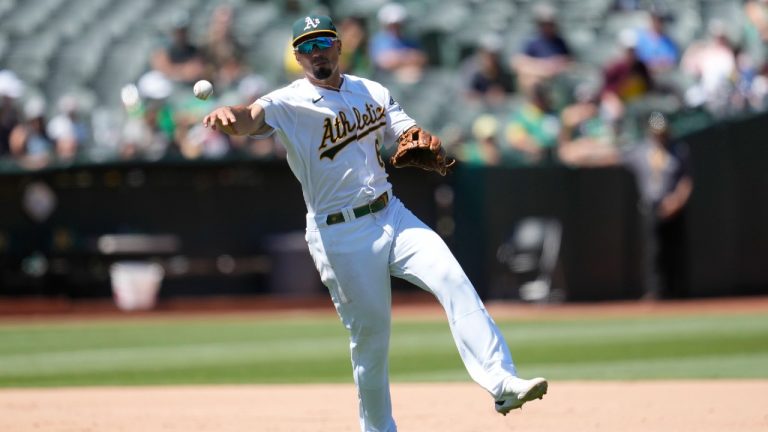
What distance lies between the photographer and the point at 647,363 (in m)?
10.4

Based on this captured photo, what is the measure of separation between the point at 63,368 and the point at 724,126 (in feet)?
26.2

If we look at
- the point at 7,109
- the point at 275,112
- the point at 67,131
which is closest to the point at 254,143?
the point at 67,131

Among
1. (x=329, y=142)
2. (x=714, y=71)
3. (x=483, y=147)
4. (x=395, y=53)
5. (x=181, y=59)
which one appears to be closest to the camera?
(x=329, y=142)

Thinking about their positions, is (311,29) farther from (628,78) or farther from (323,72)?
(628,78)

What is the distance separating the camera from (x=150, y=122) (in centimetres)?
1658

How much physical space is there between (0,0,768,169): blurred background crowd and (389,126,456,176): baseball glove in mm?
9272

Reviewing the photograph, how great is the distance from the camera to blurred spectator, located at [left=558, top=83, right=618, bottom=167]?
15.8 meters

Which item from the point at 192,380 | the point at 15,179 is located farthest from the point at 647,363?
the point at 15,179

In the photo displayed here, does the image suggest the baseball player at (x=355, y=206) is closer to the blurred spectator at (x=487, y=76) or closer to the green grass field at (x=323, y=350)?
the green grass field at (x=323, y=350)

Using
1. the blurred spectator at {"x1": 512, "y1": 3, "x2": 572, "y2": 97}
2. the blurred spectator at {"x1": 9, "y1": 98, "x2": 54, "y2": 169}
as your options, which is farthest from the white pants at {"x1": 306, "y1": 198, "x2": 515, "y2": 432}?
the blurred spectator at {"x1": 512, "y1": 3, "x2": 572, "y2": 97}

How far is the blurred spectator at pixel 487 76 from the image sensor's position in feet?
56.2

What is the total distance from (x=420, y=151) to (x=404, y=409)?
241 cm

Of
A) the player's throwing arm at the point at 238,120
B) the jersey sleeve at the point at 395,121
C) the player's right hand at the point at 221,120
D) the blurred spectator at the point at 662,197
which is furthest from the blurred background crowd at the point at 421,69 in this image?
the player's right hand at the point at 221,120

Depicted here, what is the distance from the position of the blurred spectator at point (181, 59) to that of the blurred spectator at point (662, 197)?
5335mm
